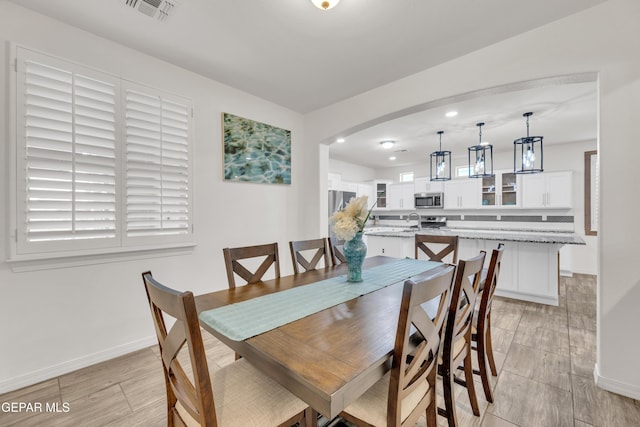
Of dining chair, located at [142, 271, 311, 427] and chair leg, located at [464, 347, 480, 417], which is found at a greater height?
dining chair, located at [142, 271, 311, 427]

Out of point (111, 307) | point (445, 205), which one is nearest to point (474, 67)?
point (111, 307)

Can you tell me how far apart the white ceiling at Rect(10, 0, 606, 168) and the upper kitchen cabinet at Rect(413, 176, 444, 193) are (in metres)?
3.06

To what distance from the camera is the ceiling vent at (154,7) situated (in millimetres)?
1812

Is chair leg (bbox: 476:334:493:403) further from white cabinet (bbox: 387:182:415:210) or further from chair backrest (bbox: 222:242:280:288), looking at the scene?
white cabinet (bbox: 387:182:415:210)

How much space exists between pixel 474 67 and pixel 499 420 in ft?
8.73

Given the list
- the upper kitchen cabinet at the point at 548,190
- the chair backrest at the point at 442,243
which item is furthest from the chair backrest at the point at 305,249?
the upper kitchen cabinet at the point at 548,190

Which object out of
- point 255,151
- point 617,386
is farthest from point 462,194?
point 255,151

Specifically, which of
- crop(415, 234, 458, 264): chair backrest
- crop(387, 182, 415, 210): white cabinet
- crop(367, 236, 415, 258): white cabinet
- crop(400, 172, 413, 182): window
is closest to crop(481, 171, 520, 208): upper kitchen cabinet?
crop(387, 182, 415, 210): white cabinet

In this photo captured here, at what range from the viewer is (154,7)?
1862 mm

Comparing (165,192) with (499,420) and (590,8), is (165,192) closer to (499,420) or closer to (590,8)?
(499,420)

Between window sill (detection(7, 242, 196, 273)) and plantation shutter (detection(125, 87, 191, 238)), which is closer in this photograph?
window sill (detection(7, 242, 196, 273))

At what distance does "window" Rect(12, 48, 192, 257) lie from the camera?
1907 mm

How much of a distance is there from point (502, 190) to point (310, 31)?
5410mm

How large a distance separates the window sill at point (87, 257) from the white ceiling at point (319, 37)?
1.76 m
